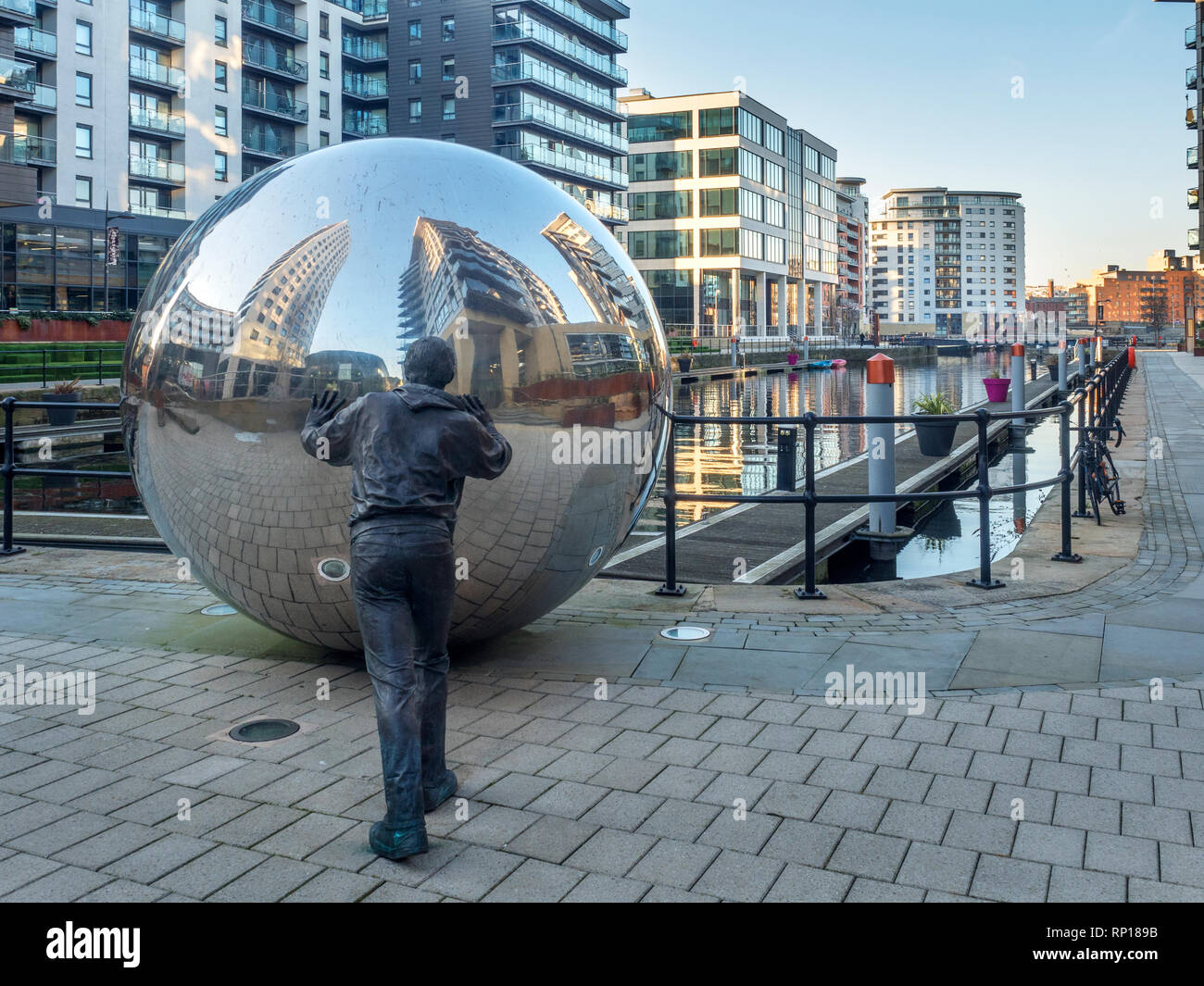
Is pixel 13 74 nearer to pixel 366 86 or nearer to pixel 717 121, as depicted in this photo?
pixel 366 86

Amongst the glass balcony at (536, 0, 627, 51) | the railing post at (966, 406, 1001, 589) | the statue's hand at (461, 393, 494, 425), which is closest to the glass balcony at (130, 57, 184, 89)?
the glass balcony at (536, 0, 627, 51)

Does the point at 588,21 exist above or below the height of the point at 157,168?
above

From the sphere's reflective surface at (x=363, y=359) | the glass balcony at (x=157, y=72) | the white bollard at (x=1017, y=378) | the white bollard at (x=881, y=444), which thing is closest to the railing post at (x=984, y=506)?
the white bollard at (x=881, y=444)

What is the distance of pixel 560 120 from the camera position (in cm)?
8031

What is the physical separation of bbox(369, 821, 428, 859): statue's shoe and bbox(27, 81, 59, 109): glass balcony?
2314 inches

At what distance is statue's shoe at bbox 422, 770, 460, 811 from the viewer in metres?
4.28

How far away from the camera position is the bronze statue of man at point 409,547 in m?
3.96

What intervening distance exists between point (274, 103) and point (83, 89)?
1403 centimetres

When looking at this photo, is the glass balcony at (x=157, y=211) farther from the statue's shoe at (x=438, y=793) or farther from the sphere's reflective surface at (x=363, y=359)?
the statue's shoe at (x=438, y=793)

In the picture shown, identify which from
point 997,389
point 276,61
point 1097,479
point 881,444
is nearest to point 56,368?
point 997,389

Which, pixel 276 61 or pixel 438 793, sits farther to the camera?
pixel 276 61

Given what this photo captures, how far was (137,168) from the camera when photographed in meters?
58.6

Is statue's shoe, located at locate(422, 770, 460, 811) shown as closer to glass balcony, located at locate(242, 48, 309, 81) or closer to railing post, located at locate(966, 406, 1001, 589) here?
railing post, located at locate(966, 406, 1001, 589)
